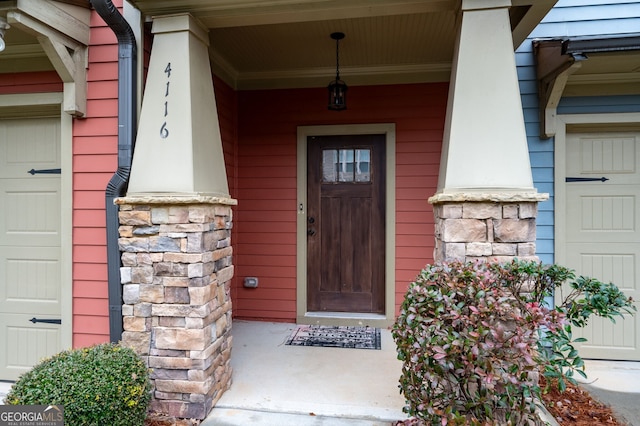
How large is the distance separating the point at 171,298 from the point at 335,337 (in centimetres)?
178

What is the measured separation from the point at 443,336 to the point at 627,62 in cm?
266

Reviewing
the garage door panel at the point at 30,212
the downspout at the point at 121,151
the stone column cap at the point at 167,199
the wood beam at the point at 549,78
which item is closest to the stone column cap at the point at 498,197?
the wood beam at the point at 549,78

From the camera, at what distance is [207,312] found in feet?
7.45

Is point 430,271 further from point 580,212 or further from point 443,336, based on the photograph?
point 580,212

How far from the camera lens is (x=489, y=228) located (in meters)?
2.12

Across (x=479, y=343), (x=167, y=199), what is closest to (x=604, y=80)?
(x=479, y=343)

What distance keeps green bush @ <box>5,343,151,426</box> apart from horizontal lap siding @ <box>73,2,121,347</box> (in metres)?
0.49

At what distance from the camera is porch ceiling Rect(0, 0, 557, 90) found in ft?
7.63

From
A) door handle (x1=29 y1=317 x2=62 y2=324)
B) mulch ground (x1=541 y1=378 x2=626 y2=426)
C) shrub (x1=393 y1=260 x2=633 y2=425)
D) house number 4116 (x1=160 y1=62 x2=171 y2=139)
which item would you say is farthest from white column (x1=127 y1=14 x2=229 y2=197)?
mulch ground (x1=541 y1=378 x2=626 y2=426)

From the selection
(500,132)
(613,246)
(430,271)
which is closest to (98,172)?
(430,271)

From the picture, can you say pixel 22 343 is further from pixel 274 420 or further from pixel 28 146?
pixel 274 420

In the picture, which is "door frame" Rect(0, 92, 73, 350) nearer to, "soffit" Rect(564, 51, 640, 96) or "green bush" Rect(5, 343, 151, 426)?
"green bush" Rect(5, 343, 151, 426)

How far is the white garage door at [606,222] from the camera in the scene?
10.4 feet

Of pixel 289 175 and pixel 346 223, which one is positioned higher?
pixel 289 175
